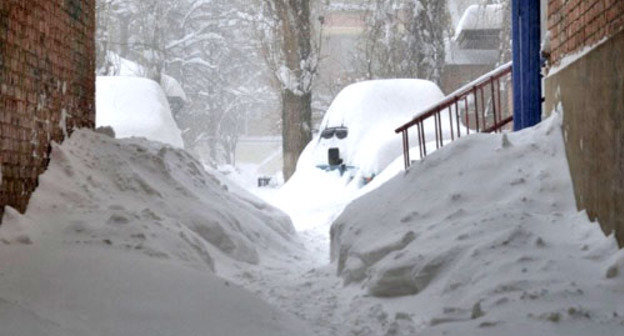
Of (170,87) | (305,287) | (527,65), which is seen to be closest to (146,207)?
(305,287)

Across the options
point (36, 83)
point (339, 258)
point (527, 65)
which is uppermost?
point (527, 65)

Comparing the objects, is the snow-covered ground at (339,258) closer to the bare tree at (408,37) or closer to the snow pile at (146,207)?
the snow pile at (146,207)

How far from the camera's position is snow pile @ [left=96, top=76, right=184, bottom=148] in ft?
38.2

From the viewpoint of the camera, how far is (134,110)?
12055 millimetres

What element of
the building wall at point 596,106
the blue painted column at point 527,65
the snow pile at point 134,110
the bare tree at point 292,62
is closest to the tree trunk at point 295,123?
the bare tree at point 292,62

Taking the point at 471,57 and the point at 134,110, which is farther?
the point at 471,57

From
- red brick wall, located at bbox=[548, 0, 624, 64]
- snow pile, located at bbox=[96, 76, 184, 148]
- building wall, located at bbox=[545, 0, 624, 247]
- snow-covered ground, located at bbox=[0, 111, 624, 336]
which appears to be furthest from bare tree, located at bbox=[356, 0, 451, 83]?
building wall, located at bbox=[545, 0, 624, 247]

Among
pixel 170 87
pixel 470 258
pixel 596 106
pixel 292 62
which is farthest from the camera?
pixel 170 87

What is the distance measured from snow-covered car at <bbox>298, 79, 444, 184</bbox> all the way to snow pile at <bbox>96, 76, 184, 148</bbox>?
13.0 feet

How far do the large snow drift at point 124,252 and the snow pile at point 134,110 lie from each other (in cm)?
381

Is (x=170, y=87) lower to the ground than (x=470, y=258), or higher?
higher

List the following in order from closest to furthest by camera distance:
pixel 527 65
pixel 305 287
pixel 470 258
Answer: pixel 470 258 → pixel 305 287 → pixel 527 65

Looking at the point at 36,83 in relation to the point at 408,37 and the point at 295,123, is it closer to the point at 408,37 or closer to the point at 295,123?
the point at 295,123

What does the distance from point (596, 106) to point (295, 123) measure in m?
16.3
